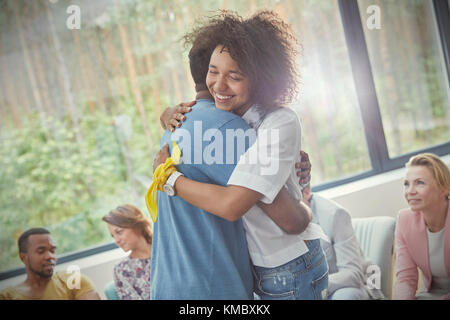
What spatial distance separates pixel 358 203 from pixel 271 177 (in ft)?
3.93

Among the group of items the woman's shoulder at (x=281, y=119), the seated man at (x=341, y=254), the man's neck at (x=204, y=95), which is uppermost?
the man's neck at (x=204, y=95)

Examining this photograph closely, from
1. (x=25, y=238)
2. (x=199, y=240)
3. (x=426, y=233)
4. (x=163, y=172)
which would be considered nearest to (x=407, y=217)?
(x=426, y=233)

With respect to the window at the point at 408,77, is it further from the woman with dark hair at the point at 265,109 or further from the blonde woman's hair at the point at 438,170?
the woman with dark hair at the point at 265,109

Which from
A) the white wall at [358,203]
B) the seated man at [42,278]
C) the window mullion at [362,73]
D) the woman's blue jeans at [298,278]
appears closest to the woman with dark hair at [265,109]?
the woman's blue jeans at [298,278]

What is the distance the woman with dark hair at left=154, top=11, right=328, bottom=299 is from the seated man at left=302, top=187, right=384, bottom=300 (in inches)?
22.1

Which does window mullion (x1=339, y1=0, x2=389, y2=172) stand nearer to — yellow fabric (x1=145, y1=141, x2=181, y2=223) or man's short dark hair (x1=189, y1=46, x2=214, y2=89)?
man's short dark hair (x1=189, y1=46, x2=214, y2=89)

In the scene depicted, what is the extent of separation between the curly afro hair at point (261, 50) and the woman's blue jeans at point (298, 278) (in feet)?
1.41

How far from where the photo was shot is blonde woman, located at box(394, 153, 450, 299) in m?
1.57

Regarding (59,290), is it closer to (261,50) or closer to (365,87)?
(261,50)

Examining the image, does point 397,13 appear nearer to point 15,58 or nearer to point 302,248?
point 302,248

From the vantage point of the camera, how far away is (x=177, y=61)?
2.28 meters

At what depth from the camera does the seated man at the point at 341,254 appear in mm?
1679

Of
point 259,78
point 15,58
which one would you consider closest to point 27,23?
point 15,58
